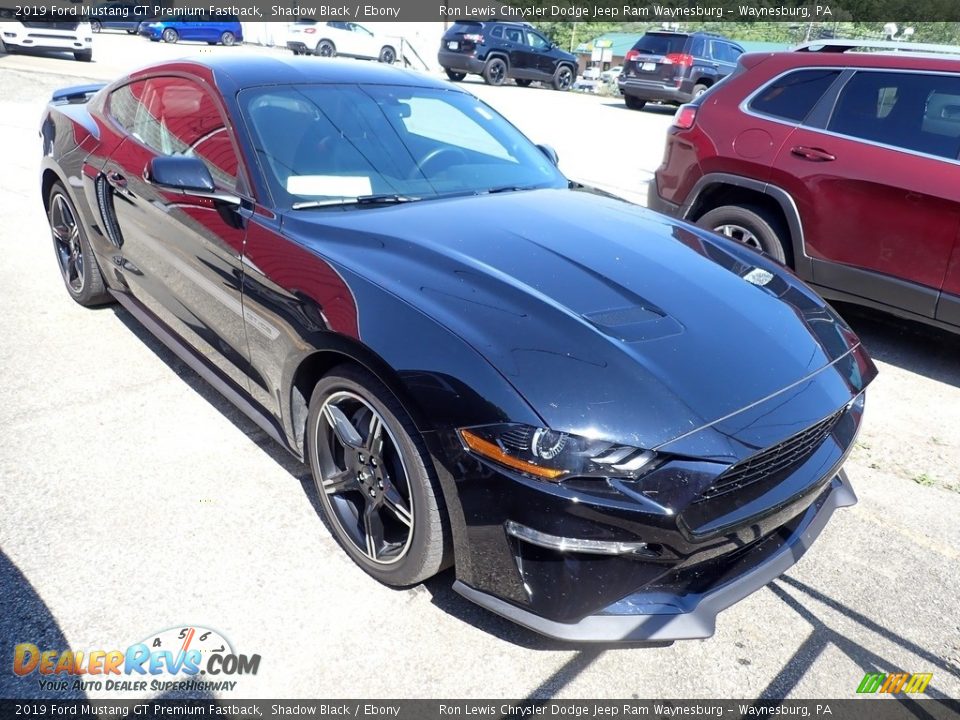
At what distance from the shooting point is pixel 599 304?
8.12 feet

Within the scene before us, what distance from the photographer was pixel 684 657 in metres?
2.38

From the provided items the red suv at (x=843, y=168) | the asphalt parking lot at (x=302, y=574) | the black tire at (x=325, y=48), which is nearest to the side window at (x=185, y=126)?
the asphalt parking lot at (x=302, y=574)

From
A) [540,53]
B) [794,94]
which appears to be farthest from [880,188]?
[540,53]

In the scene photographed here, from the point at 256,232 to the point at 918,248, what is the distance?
369 centimetres

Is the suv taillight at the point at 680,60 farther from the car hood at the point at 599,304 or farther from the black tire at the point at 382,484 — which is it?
the black tire at the point at 382,484

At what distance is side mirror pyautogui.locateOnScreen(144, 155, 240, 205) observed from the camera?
9.71 feet

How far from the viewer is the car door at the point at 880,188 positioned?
429 cm

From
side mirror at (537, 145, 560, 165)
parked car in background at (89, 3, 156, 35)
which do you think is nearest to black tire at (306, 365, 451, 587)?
side mirror at (537, 145, 560, 165)

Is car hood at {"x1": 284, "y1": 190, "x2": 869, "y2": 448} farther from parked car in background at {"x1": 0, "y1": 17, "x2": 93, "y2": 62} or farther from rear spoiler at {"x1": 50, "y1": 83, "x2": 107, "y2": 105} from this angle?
parked car in background at {"x1": 0, "y1": 17, "x2": 93, "y2": 62}

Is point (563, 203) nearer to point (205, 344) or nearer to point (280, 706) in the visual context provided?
point (205, 344)

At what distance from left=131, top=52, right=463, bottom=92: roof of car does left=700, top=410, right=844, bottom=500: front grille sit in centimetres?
257

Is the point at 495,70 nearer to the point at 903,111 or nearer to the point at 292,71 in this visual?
the point at 903,111

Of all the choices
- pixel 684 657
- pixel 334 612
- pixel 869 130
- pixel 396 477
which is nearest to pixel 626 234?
pixel 396 477

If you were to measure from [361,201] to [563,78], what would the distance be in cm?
2219
